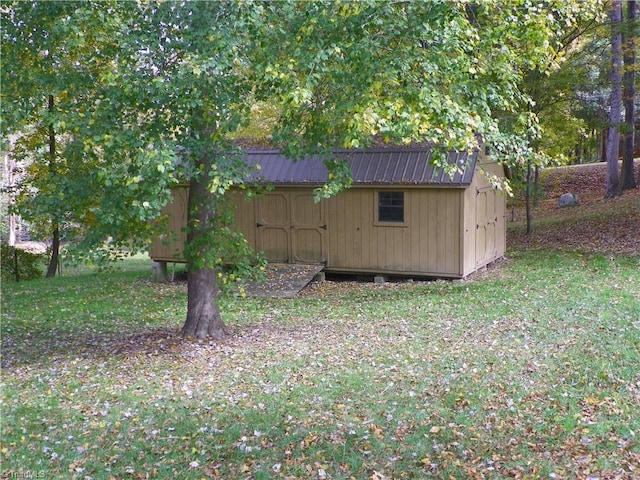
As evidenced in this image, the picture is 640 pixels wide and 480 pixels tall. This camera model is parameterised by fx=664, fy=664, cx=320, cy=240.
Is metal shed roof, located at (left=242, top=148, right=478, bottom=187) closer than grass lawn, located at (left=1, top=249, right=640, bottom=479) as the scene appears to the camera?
No

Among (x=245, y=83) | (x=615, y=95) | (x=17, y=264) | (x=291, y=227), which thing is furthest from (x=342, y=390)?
(x=615, y=95)

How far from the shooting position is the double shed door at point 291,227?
50.5ft

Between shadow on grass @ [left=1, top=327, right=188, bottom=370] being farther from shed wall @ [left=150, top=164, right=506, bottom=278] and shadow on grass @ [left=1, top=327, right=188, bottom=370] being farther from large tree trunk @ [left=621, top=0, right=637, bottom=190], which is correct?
large tree trunk @ [left=621, top=0, right=637, bottom=190]

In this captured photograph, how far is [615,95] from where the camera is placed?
20.4 meters

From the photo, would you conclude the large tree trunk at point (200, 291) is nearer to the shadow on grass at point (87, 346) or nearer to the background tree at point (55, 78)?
the shadow on grass at point (87, 346)

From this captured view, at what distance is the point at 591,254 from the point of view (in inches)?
627

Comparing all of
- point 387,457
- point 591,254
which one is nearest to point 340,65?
point 387,457

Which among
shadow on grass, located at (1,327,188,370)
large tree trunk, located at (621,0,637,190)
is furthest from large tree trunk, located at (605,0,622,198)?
shadow on grass, located at (1,327,188,370)

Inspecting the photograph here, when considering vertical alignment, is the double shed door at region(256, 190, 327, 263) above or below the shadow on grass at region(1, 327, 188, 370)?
above

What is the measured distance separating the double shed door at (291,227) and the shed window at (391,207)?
4.64 feet

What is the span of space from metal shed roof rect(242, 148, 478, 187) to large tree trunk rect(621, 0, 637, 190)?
282 inches

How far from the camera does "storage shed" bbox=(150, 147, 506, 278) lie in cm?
1405

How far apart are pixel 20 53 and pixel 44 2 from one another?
918 mm

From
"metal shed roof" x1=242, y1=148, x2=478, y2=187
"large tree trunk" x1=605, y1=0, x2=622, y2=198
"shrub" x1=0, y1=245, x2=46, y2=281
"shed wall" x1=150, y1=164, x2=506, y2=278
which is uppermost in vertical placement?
"large tree trunk" x1=605, y1=0, x2=622, y2=198
